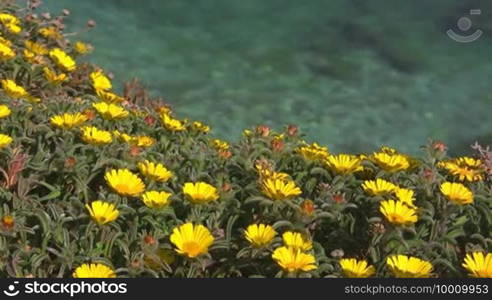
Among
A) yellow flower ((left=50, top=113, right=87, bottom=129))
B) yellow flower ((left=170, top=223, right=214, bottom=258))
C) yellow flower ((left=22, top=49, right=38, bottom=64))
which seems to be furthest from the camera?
yellow flower ((left=22, top=49, right=38, bottom=64))

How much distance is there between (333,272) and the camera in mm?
2732

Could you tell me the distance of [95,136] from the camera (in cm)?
326

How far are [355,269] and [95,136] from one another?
111cm

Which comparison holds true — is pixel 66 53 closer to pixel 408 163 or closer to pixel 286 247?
pixel 408 163

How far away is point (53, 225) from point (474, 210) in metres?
1.38

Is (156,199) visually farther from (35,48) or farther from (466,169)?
(35,48)

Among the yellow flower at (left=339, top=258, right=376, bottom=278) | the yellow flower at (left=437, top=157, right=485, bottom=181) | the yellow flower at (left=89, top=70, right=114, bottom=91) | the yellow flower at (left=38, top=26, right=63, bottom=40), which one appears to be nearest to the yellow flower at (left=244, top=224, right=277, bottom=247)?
the yellow flower at (left=339, top=258, right=376, bottom=278)

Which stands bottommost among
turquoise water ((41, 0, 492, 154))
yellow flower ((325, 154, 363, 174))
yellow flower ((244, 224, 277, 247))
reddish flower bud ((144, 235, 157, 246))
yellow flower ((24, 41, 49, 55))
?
reddish flower bud ((144, 235, 157, 246))

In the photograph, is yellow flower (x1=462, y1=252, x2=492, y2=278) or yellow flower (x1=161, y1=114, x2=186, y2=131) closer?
yellow flower (x1=462, y1=252, x2=492, y2=278)

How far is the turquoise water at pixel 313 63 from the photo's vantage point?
20.4ft

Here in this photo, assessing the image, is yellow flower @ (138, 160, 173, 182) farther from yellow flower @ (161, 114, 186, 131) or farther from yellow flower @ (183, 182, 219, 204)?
yellow flower @ (161, 114, 186, 131)

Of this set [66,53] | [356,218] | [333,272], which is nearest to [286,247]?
[333,272]

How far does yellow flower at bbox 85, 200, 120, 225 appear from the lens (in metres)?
2.80

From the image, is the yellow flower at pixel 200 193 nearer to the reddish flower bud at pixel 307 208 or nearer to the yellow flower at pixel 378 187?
the reddish flower bud at pixel 307 208
